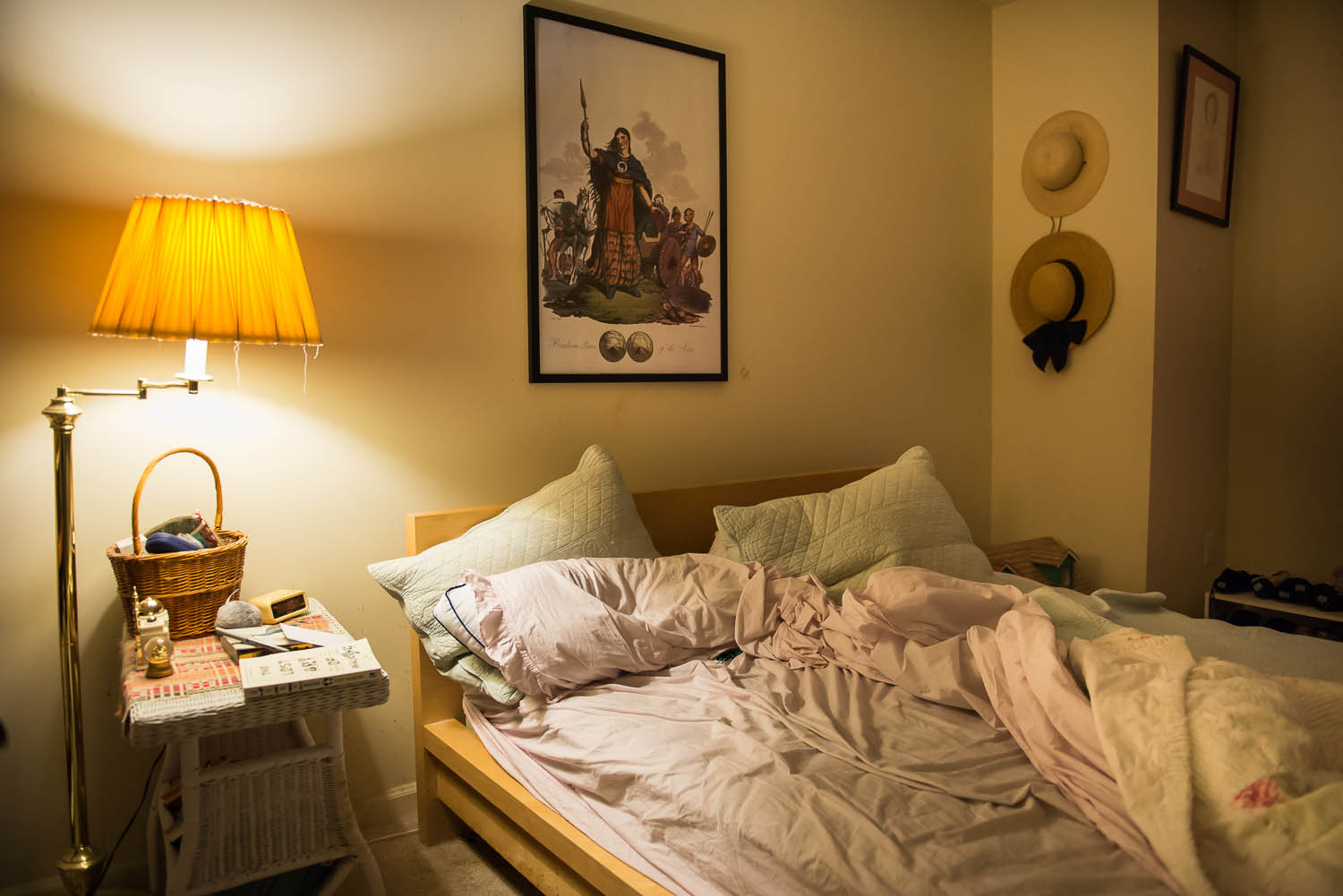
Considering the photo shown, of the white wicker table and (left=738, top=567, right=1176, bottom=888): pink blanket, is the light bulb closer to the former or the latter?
the white wicker table

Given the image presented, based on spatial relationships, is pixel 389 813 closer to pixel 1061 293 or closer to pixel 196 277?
pixel 196 277

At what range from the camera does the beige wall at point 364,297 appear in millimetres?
1770

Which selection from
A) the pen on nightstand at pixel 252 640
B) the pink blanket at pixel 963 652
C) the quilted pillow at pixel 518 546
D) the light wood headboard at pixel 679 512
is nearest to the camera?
the pink blanket at pixel 963 652

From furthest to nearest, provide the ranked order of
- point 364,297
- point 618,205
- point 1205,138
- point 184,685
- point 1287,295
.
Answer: point 1287,295, point 1205,138, point 618,205, point 364,297, point 184,685

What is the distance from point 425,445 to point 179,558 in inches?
27.5

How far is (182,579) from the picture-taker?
165cm

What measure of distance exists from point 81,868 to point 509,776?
29.7 inches

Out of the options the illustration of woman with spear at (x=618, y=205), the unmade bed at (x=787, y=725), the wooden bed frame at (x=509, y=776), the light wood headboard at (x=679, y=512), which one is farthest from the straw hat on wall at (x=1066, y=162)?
the illustration of woman with spear at (x=618, y=205)

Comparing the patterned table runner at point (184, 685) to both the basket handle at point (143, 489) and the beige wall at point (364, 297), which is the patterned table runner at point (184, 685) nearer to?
the basket handle at point (143, 489)

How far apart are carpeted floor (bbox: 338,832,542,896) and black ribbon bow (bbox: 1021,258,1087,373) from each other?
2.72m

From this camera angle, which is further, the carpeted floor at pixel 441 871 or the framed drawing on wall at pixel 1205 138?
the framed drawing on wall at pixel 1205 138

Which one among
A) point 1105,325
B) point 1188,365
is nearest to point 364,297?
point 1105,325

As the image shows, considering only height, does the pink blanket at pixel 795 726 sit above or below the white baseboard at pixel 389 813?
above

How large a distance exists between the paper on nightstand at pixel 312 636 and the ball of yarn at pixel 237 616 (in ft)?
0.19
